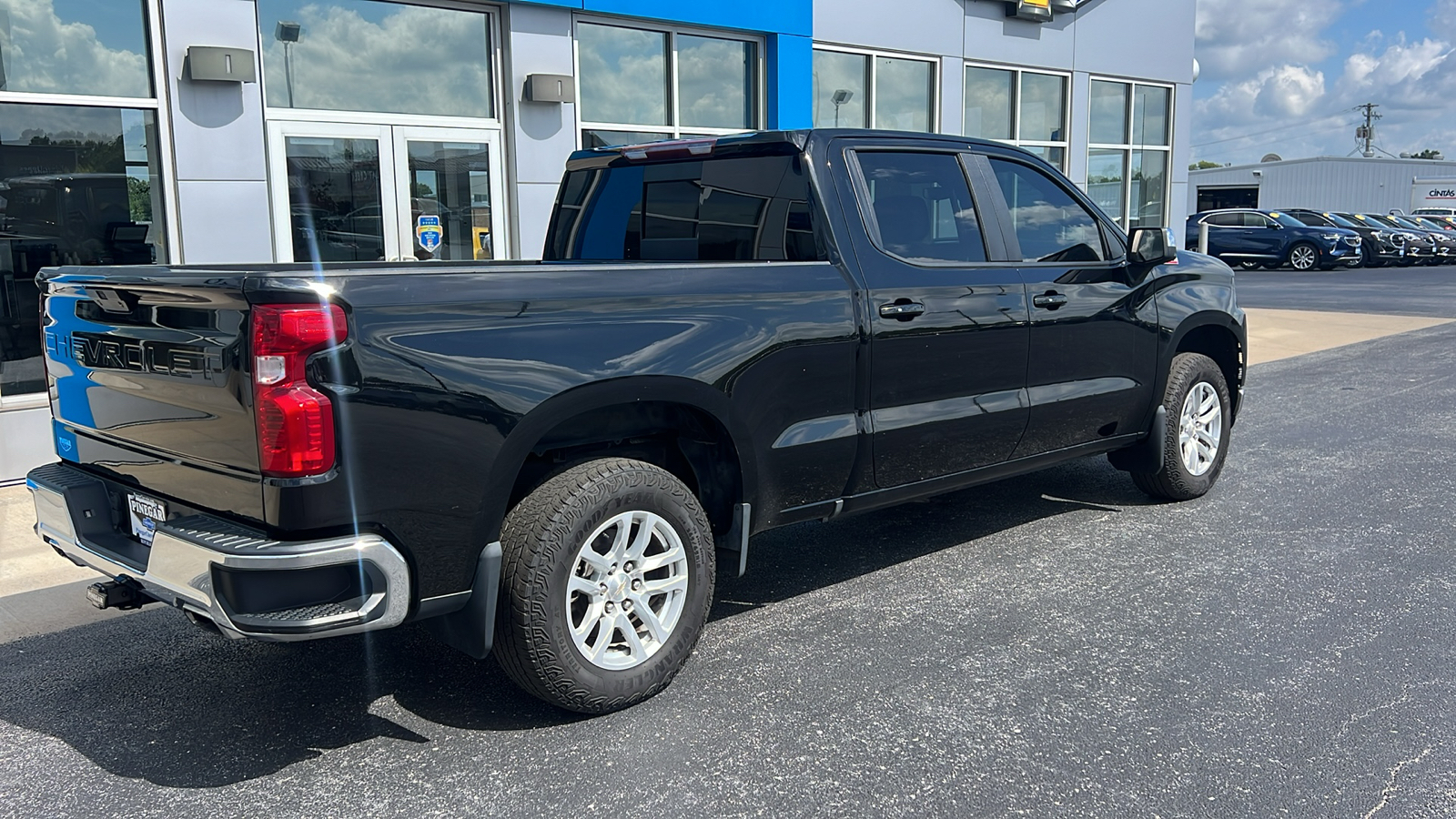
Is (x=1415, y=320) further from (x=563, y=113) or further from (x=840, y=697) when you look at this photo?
(x=840, y=697)

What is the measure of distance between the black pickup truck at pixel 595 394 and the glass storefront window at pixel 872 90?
7565mm

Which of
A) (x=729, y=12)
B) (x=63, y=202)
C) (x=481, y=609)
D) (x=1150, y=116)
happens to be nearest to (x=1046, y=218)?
(x=481, y=609)

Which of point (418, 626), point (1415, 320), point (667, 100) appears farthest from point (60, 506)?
point (1415, 320)

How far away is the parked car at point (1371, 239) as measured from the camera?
31484mm

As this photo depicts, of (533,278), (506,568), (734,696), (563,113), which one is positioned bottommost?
(734,696)

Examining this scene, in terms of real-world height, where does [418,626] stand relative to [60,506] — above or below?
below

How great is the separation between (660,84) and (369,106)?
3.01 meters

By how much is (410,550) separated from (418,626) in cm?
134

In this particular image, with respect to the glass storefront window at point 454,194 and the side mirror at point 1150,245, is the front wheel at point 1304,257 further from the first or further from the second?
the side mirror at point 1150,245

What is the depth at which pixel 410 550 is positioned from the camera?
318 centimetres

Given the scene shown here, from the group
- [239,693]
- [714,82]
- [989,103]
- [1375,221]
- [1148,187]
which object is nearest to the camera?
[239,693]

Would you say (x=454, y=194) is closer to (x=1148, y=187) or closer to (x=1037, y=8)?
(x=1037, y=8)

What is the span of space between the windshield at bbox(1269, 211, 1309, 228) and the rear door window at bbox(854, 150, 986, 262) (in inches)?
1158

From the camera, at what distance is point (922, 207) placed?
4.75 metres
